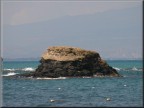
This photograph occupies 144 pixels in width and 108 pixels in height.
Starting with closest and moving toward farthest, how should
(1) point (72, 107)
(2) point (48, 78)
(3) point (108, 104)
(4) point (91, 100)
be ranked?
(1) point (72, 107), (3) point (108, 104), (4) point (91, 100), (2) point (48, 78)

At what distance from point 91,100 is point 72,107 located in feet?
25.8

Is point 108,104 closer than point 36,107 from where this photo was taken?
No

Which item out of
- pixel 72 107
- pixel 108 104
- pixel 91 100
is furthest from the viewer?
pixel 91 100

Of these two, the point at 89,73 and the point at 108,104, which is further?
the point at 89,73

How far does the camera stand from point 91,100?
46.2 meters

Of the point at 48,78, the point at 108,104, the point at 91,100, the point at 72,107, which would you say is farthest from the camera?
the point at 48,78

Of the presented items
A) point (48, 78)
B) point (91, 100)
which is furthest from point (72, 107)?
point (48, 78)

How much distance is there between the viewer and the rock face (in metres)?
85.3

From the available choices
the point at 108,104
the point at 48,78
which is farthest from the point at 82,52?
the point at 108,104

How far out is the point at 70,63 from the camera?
84.9 metres

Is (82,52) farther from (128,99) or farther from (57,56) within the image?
(128,99)

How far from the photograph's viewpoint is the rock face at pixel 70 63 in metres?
85.3

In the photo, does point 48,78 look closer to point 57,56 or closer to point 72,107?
point 57,56

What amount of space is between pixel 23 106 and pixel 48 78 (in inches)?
1793
